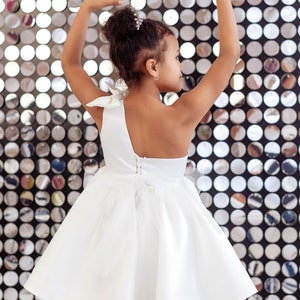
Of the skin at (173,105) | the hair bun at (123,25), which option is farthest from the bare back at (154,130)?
the hair bun at (123,25)

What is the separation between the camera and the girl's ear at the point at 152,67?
0.86 metres

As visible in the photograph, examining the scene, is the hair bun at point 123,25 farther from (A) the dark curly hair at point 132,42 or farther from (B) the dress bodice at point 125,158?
(B) the dress bodice at point 125,158

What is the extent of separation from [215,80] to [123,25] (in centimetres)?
16

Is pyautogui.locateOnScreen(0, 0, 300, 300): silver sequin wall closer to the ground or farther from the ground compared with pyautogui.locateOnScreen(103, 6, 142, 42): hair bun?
closer to the ground

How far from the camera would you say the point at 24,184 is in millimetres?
1118

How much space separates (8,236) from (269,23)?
64 centimetres

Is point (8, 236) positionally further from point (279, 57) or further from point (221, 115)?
point (279, 57)

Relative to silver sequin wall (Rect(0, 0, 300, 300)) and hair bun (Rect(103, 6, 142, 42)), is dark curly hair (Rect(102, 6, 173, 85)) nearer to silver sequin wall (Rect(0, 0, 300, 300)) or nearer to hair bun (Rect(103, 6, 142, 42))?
hair bun (Rect(103, 6, 142, 42))

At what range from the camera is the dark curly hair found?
87 centimetres

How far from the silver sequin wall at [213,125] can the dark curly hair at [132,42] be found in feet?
0.62

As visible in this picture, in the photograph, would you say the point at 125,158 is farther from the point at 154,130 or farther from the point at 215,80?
the point at 215,80

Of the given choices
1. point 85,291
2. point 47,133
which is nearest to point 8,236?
point 47,133

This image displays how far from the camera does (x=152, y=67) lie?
0.87 metres

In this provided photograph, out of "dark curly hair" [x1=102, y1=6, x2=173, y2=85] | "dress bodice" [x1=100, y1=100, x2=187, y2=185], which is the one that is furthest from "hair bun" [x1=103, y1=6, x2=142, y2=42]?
"dress bodice" [x1=100, y1=100, x2=187, y2=185]
